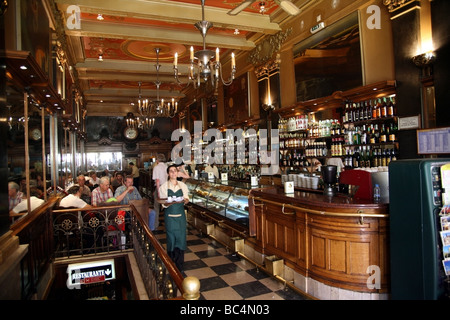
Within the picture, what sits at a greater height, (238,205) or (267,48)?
(267,48)

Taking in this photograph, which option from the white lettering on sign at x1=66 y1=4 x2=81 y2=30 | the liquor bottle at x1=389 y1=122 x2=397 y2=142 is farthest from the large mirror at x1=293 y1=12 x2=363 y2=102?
the white lettering on sign at x1=66 y1=4 x2=81 y2=30

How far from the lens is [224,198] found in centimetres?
605

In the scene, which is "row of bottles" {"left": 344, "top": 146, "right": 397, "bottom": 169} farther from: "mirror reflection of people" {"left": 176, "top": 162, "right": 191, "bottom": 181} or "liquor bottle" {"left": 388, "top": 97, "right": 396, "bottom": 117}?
"mirror reflection of people" {"left": 176, "top": 162, "right": 191, "bottom": 181}

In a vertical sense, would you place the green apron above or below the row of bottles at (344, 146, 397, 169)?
below

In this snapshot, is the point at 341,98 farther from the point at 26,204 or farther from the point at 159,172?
the point at 26,204

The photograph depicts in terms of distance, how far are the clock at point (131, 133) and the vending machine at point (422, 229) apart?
17963mm

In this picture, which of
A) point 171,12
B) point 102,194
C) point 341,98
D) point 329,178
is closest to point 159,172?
point 102,194

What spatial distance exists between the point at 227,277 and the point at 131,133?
16334mm

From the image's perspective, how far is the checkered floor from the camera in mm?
3725

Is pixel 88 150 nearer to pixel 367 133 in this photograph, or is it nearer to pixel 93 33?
pixel 93 33

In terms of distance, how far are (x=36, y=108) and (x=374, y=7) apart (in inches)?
230

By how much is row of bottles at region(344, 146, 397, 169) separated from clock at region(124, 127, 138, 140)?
51.3ft

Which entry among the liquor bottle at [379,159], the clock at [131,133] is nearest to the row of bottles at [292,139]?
the liquor bottle at [379,159]
